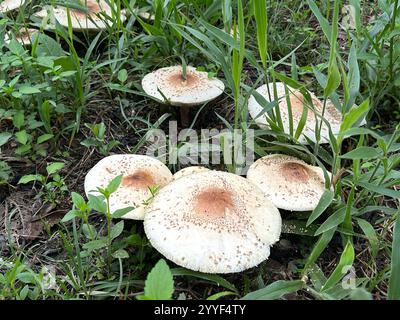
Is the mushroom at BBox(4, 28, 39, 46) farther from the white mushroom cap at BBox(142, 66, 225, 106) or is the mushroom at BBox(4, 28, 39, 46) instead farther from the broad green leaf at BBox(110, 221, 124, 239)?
the broad green leaf at BBox(110, 221, 124, 239)

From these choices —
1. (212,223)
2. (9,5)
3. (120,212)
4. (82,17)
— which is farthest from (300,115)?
(9,5)

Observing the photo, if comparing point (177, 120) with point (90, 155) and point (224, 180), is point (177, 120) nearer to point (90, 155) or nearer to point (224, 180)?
point (90, 155)

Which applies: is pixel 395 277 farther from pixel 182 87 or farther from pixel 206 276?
pixel 182 87

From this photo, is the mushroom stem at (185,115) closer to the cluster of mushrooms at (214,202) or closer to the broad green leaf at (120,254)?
the cluster of mushrooms at (214,202)

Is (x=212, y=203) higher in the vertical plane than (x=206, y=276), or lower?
higher

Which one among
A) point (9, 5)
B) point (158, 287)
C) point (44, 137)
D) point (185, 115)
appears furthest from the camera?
point (9, 5)

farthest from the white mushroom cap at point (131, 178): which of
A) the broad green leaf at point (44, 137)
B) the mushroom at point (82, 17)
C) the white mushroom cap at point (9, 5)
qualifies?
the white mushroom cap at point (9, 5)
